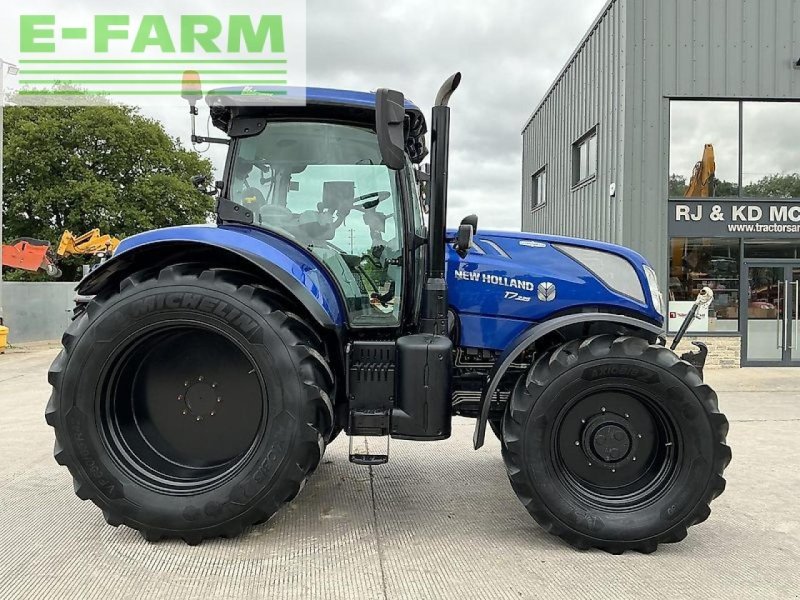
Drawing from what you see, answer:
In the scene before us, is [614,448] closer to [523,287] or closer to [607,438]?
[607,438]

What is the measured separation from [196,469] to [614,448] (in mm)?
2261

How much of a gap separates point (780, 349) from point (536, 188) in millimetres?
8718

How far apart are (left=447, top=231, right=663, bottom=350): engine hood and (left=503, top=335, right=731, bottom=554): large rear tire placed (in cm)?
36

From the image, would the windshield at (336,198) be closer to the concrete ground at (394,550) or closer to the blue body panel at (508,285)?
the blue body panel at (508,285)

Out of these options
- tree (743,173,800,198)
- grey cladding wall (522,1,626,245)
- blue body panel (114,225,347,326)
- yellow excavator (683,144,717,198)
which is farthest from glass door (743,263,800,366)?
blue body panel (114,225,347,326)

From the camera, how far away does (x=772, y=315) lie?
11.0 meters

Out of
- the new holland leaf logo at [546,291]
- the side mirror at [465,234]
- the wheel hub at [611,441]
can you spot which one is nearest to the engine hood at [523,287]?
the new holland leaf logo at [546,291]

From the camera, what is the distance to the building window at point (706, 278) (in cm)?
1070

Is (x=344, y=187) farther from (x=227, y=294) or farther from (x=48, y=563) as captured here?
(x=48, y=563)

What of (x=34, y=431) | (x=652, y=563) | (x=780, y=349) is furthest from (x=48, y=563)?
(x=780, y=349)

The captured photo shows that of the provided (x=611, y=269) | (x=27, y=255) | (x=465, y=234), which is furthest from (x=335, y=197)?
(x=27, y=255)

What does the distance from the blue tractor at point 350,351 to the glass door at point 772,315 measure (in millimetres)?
8608

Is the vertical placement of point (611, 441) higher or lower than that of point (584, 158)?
lower

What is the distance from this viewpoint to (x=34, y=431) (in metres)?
5.86
